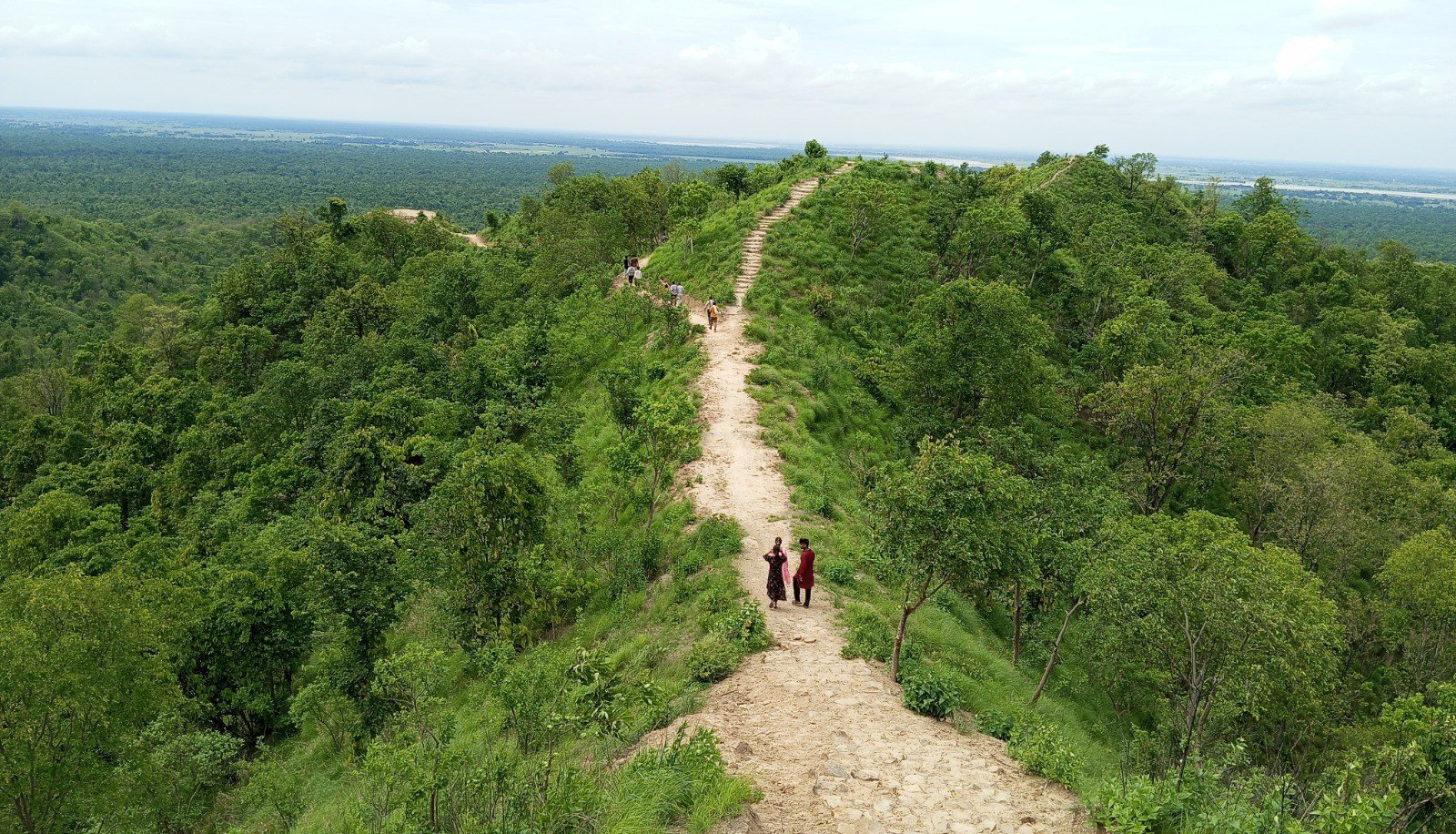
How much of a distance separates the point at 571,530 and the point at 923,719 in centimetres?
862

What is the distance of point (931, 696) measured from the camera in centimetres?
1093

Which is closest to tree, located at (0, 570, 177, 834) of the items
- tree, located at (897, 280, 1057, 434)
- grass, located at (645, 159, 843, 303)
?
tree, located at (897, 280, 1057, 434)

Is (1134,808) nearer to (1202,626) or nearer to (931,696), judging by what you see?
(931,696)

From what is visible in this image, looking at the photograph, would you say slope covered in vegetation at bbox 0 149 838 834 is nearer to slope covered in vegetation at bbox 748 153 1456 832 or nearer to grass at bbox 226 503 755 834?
grass at bbox 226 503 755 834

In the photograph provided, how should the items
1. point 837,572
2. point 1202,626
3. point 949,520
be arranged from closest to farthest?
point 1202,626, point 949,520, point 837,572

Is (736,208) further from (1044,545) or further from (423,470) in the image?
(1044,545)

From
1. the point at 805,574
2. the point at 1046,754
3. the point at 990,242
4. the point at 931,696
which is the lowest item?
the point at 931,696

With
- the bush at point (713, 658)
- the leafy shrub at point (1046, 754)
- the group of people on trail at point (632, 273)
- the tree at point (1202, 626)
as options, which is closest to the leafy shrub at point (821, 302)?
the group of people on trail at point (632, 273)

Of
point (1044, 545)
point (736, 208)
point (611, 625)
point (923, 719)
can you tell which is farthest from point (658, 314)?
point (923, 719)

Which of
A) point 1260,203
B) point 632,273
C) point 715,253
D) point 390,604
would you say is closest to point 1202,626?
point 390,604

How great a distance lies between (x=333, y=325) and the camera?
34500mm

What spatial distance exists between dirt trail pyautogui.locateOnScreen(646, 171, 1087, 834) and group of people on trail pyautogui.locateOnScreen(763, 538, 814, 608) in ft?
0.91

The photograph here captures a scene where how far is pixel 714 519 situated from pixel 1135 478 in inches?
638

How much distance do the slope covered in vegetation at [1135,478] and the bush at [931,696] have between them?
39 mm
